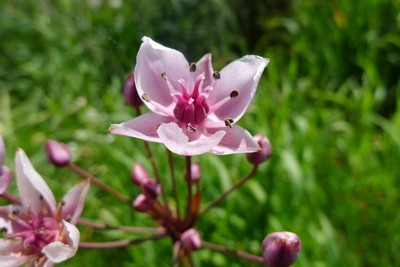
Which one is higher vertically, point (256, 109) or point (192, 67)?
point (192, 67)

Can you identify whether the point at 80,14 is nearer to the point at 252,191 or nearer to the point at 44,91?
the point at 44,91

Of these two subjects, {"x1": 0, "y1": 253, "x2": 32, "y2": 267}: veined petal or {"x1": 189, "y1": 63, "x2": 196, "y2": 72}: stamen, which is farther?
{"x1": 189, "y1": 63, "x2": 196, "y2": 72}: stamen

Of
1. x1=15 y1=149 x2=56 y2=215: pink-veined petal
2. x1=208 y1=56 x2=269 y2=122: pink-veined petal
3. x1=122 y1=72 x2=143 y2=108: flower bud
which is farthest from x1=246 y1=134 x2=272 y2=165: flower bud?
x1=15 y1=149 x2=56 y2=215: pink-veined petal

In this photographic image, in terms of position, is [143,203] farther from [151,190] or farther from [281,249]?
[281,249]

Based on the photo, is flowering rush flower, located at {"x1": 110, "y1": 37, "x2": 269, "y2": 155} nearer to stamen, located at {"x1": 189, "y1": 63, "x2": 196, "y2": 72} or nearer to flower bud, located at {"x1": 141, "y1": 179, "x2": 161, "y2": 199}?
stamen, located at {"x1": 189, "y1": 63, "x2": 196, "y2": 72}

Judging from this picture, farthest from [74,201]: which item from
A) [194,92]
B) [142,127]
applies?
[194,92]

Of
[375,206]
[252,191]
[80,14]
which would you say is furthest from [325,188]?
[80,14]
